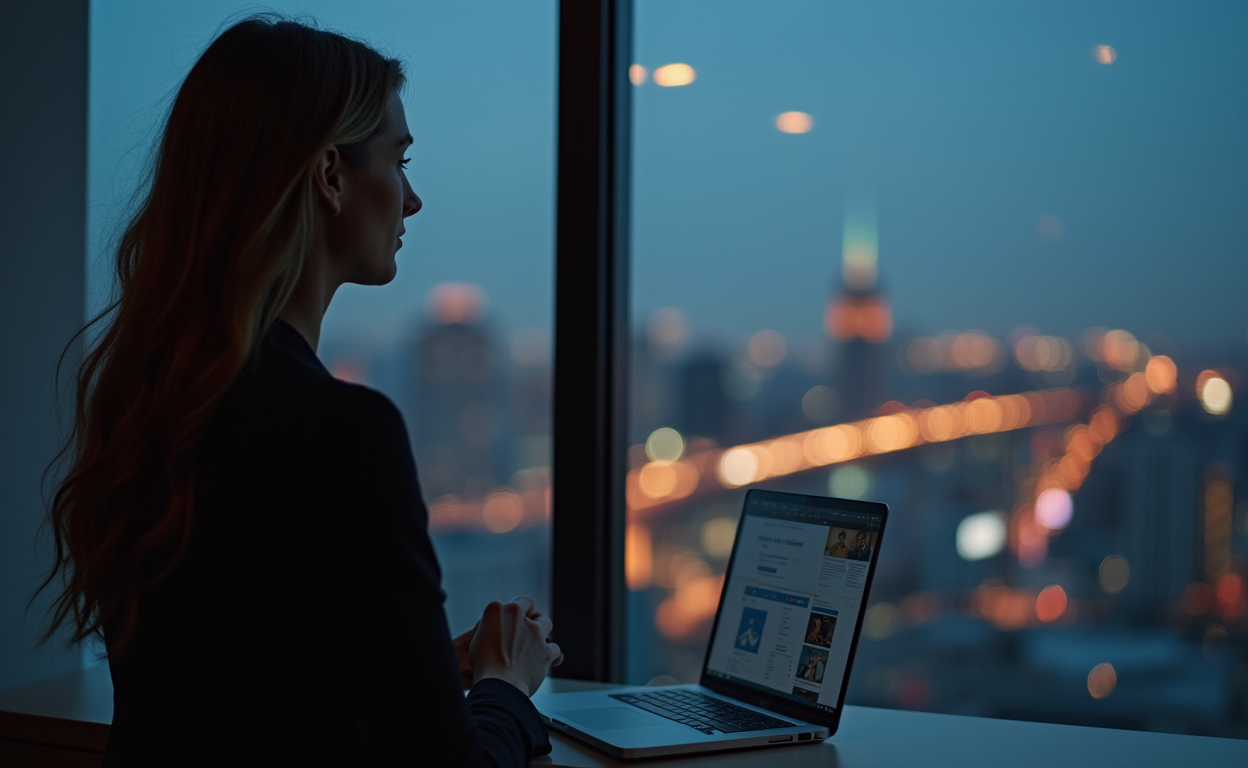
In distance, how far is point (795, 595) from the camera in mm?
1438

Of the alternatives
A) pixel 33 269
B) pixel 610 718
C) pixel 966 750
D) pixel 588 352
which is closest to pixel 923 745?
pixel 966 750

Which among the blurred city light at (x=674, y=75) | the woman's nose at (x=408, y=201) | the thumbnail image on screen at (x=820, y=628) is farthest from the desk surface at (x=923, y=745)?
the blurred city light at (x=674, y=75)

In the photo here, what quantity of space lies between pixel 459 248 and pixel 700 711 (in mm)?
1069

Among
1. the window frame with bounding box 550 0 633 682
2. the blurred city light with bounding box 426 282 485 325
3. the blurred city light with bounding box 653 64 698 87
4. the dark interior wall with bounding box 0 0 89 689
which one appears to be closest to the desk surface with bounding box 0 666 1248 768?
the dark interior wall with bounding box 0 0 89 689

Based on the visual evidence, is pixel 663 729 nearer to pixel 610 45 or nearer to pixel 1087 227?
pixel 1087 227

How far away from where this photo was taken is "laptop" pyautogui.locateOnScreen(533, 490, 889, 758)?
131 centimetres

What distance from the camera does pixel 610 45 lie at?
1.83m

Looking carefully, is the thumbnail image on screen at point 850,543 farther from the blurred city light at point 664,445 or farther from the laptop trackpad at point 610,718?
the blurred city light at point 664,445

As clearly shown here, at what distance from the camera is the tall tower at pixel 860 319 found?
1.78 meters

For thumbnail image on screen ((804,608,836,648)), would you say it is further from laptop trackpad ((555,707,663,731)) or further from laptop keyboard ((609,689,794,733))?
laptop trackpad ((555,707,663,731))

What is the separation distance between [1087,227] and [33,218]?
6.28 ft

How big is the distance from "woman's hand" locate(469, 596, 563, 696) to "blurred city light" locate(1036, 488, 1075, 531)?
95cm

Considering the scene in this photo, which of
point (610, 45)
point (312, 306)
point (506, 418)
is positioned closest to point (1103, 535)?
point (506, 418)

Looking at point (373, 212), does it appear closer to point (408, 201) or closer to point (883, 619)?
point (408, 201)
